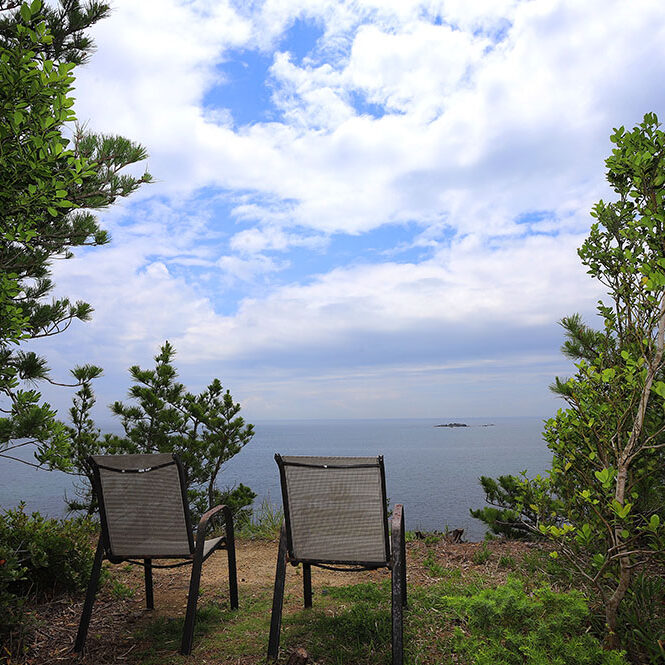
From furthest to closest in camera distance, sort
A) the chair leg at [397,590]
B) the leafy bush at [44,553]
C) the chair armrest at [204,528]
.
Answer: the leafy bush at [44,553], the chair armrest at [204,528], the chair leg at [397,590]

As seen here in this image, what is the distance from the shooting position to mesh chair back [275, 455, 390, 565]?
318cm

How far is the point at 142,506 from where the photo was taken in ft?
11.1

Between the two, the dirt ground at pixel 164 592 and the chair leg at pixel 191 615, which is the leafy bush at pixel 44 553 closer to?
the dirt ground at pixel 164 592

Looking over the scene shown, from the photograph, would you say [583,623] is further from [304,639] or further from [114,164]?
[114,164]

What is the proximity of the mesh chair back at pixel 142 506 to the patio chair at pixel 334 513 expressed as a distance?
2.42ft

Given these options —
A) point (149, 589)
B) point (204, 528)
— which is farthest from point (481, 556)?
point (149, 589)

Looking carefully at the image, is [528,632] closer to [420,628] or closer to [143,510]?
[420,628]

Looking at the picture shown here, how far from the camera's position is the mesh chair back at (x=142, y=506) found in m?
3.35

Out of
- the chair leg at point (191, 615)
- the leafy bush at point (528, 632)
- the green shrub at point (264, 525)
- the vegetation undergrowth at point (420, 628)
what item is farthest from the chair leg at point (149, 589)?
the green shrub at point (264, 525)

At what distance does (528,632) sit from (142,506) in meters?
2.53

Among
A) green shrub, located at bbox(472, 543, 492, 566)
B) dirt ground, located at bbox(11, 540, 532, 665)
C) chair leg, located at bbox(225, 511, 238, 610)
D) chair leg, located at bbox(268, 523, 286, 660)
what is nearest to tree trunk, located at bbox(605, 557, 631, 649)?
dirt ground, located at bbox(11, 540, 532, 665)

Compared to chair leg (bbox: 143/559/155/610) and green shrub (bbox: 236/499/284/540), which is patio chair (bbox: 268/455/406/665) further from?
green shrub (bbox: 236/499/284/540)

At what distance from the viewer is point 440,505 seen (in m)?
14.5

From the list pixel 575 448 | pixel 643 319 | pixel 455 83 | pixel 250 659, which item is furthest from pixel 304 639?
pixel 455 83
